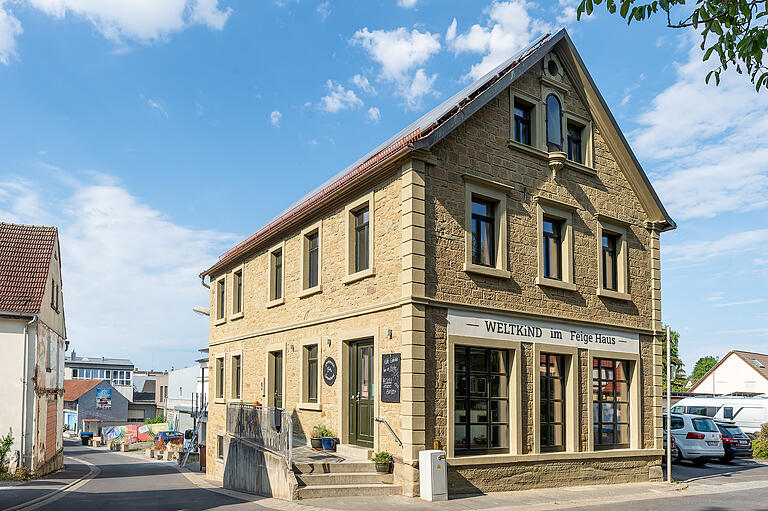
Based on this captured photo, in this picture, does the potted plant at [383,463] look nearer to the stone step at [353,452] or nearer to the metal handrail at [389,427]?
the metal handrail at [389,427]

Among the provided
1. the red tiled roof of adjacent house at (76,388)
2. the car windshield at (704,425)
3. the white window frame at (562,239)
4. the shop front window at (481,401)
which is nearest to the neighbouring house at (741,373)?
the car windshield at (704,425)

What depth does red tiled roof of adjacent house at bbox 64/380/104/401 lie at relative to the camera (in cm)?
8349

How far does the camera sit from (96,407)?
269 ft

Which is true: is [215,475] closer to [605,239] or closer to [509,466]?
[509,466]

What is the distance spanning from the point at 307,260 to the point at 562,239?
6.69 metres

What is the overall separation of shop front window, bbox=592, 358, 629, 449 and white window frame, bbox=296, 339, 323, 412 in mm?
6698

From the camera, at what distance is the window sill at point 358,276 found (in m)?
15.7

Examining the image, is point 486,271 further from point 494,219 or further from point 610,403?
point 610,403

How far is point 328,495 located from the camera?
44.5 ft

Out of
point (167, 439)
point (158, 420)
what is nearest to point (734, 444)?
point (167, 439)

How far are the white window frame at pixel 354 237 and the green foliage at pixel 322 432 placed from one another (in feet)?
11.5

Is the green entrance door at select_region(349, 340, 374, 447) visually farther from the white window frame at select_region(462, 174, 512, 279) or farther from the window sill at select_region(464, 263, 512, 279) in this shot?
the white window frame at select_region(462, 174, 512, 279)

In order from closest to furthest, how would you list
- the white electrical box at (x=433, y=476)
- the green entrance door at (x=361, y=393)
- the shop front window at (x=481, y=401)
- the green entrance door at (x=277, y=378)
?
1. the white electrical box at (x=433, y=476)
2. the shop front window at (x=481, y=401)
3. the green entrance door at (x=361, y=393)
4. the green entrance door at (x=277, y=378)

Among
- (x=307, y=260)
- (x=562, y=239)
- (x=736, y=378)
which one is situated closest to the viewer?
(x=562, y=239)
